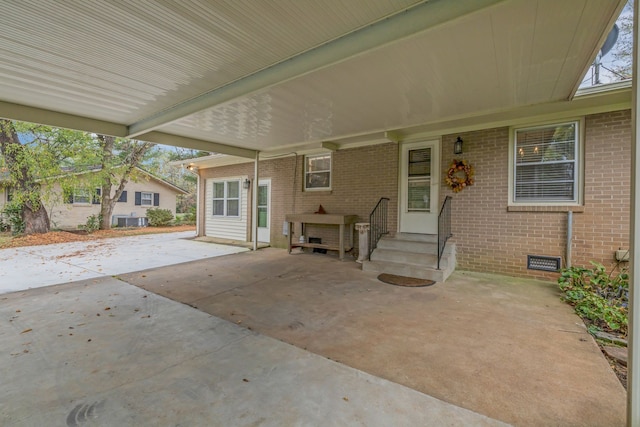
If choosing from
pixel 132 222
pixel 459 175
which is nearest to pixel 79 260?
pixel 459 175

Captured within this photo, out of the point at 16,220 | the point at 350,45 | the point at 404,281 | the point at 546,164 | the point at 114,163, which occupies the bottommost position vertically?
the point at 404,281

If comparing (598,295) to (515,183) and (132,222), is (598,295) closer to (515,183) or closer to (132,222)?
(515,183)

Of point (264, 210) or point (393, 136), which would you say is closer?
point (393, 136)

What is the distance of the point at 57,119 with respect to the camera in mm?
4941

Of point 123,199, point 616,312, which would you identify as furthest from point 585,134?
point 123,199

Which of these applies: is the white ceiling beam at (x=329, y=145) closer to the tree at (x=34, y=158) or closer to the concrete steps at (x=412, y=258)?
the concrete steps at (x=412, y=258)

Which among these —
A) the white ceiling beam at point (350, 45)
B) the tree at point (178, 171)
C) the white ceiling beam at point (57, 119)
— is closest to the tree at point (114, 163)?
the tree at point (178, 171)

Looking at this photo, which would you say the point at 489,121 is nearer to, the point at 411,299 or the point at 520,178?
the point at 520,178

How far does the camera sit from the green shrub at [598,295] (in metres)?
3.15

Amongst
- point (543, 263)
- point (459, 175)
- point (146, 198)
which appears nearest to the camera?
point (543, 263)

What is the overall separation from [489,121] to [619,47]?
3569mm

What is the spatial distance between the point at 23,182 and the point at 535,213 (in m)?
16.0

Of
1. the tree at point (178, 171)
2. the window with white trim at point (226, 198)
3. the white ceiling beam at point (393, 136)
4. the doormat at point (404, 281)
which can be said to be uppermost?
the tree at point (178, 171)

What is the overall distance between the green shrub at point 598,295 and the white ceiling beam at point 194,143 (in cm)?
770
